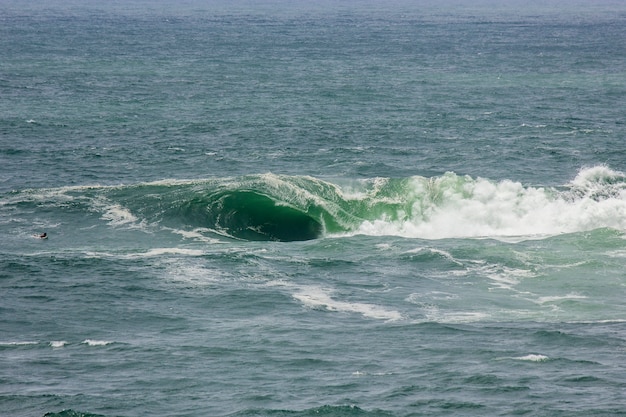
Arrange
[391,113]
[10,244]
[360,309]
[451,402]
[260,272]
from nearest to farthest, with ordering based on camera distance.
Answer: [451,402]
[360,309]
[260,272]
[10,244]
[391,113]

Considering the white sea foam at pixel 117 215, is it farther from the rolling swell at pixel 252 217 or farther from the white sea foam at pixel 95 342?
the white sea foam at pixel 95 342

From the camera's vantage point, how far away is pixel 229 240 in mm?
70938

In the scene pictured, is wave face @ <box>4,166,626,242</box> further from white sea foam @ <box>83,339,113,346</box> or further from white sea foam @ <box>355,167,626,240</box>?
white sea foam @ <box>83,339,113,346</box>

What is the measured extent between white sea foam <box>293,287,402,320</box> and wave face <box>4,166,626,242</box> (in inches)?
591

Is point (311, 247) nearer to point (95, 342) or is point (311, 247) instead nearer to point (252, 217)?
point (252, 217)

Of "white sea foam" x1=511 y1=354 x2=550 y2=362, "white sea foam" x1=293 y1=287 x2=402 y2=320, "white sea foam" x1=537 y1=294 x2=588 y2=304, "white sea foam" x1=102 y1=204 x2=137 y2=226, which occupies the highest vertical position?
"white sea foam" x1=511 y1=354 x2=550 y2=362

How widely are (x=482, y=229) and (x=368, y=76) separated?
71735mm

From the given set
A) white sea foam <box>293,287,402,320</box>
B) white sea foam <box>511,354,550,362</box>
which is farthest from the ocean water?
white sea foam <box>293,287,402,320</box>

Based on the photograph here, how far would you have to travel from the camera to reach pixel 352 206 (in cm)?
7756

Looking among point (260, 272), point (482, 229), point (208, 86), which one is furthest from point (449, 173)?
point (208, 86)

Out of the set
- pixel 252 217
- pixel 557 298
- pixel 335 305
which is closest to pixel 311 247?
pixel 252 217

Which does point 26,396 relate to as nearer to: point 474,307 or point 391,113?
point 474,307

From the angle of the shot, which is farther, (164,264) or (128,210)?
(128,210)

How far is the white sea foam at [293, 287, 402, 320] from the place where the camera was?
53.8m
